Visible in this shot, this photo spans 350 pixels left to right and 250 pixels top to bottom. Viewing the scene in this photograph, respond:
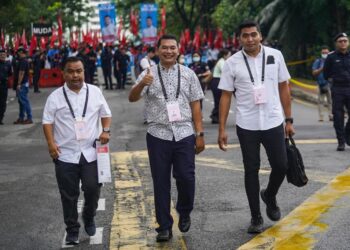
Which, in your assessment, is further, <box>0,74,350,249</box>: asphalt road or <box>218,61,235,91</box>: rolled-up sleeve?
<box>218,61,235,91</box>: rolled-up sleeve

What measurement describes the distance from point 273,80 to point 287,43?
27053mm

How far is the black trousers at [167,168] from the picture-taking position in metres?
7.14

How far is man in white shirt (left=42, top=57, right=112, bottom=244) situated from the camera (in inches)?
279

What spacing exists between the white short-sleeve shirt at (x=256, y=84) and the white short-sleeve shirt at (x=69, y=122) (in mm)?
1270

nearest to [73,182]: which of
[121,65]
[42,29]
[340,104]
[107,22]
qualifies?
[340,104]

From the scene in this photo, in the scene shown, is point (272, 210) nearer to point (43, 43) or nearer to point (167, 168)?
point (167, 168)

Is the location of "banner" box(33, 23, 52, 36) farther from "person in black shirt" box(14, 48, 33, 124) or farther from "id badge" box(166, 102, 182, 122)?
"id badge" box(166, 102, 182, 122)

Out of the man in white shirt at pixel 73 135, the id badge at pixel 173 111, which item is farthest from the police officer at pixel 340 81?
the man in white shirt at pixel 73 135

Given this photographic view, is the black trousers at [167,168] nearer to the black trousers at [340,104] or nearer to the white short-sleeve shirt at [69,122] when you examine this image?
the white short-sleeve shirt at [69,122]

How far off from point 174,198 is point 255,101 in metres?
2.26

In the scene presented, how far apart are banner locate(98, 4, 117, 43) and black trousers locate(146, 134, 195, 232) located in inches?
1173

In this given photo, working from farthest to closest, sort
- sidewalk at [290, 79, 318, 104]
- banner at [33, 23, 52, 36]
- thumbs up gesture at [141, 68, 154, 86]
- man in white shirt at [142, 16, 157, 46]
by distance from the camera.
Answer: banner at [33, 23, 52, 36] → man in white shirt at [142, 16, 157, 46] → sidewalk at [290, 79, 318, 104] → thumbs up gesture at [141, 68, 154, 86]

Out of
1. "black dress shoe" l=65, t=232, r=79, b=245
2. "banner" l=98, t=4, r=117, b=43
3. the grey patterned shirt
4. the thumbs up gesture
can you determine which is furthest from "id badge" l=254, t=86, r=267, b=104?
"banner" l=98, t=4, r=117, b=43

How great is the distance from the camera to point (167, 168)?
23.7ft
